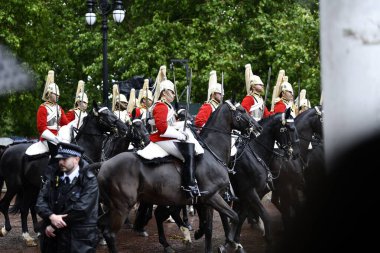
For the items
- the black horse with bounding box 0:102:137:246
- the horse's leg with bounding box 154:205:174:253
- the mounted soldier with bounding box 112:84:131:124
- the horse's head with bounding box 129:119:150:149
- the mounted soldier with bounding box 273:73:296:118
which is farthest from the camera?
the mounted soldier with bounding box 112:84:131:124

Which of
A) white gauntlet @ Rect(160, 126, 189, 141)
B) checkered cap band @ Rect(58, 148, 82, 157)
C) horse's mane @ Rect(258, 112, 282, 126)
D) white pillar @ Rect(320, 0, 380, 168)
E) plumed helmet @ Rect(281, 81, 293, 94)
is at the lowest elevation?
white gauntlet @ Rect(160, 126, 189, 141)

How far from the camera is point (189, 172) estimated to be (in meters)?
9.77

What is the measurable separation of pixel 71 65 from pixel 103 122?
21107 millimetres

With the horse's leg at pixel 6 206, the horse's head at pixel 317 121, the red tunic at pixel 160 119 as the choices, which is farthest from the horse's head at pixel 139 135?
the horse's head at pixel 317 121

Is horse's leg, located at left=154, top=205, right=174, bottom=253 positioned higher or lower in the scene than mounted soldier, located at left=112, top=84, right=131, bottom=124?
lower

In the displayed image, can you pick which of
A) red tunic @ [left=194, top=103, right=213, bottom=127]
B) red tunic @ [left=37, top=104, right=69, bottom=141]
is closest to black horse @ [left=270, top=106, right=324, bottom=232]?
red tunic @ [left=194, top=103, right=213, bottom=127]

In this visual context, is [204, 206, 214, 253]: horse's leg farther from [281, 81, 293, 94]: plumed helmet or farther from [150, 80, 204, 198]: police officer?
[281, 81, 293, 94]: plumed helmet

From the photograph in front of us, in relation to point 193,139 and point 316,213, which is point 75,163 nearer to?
point 193,139

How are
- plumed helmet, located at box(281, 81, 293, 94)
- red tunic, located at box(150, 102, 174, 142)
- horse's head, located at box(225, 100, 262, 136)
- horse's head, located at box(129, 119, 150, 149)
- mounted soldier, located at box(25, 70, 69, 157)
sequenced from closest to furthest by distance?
red tunic, located at box(150, 102, 174, 142) → horse's head, located at box(225, 100, 262, 136) → mounted soldier, located at box(25, 70, 69, 157) → horse's head, located at box(129, 119, 150, 149) → plumed helmet, located at box(281, 81, 293, 94)

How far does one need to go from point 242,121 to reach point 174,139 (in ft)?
4.09

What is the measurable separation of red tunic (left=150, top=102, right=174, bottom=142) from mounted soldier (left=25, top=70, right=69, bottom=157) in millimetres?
2300

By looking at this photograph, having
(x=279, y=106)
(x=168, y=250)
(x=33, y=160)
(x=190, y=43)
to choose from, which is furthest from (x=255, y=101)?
(x=190, y=43)

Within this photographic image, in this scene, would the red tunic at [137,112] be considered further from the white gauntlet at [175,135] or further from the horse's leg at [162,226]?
the white gauntlet at [175,135]

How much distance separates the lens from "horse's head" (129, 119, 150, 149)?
42.7 ft
